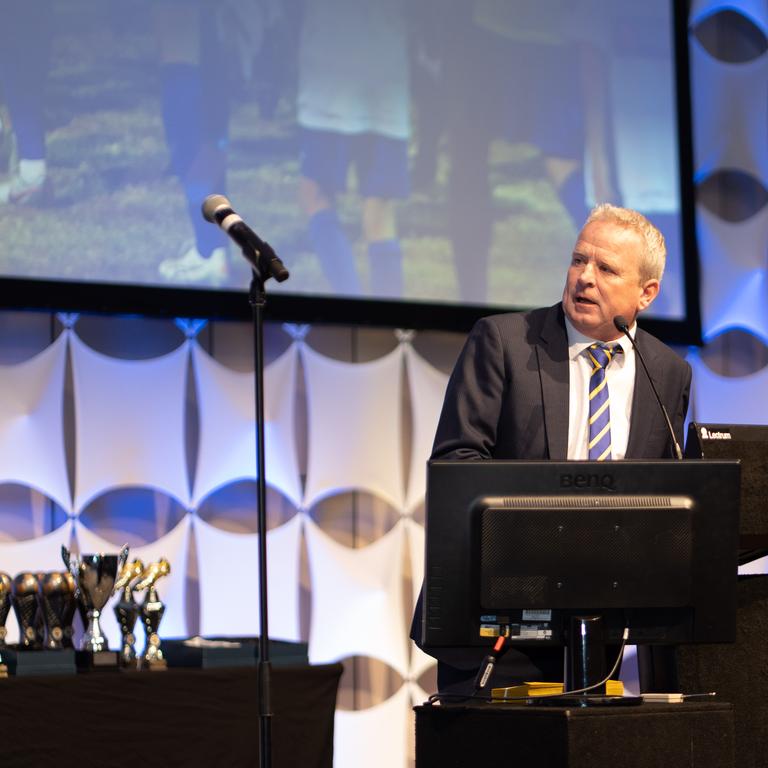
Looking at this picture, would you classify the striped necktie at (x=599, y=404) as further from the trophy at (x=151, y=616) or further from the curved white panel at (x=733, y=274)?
the curved white panel at (x=733, y=274)

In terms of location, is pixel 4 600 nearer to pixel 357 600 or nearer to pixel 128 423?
pixel 128 423

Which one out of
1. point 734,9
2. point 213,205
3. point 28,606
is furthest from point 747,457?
point 734,9

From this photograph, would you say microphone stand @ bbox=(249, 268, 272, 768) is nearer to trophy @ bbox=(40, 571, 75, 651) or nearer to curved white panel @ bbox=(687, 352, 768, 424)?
trophy @ bbox=(40, 571, 75, 651)

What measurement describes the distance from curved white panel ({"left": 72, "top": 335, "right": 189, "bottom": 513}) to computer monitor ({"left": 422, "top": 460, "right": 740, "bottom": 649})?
1.85 m

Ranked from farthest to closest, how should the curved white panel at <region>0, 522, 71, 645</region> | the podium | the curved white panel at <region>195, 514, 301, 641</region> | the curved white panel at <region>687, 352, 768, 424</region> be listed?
the curved white panel at <region>687, 352, 768, 424</region>
the curved white panel at <region>195, 514, 301, 641</region>
the curved white panel at <region>0, 522, 71, 645</region>
the podium

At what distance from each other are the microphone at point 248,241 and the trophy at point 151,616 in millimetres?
1134

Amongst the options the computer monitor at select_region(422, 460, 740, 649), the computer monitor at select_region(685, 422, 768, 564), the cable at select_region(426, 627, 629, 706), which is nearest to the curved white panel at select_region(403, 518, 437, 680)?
the computer monitor at select_region(685, 422, 768, 564)

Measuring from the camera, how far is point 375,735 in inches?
152

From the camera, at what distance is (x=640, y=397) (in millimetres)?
2535

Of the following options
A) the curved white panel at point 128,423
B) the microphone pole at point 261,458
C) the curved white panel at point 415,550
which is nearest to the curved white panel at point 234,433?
the curved white panel at point 128,423

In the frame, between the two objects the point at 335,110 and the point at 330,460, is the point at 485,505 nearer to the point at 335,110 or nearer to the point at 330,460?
the point at 330,460

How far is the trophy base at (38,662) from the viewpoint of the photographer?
109 inches

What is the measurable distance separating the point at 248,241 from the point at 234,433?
1.61 metres

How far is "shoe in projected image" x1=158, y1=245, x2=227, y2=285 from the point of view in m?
3.63
